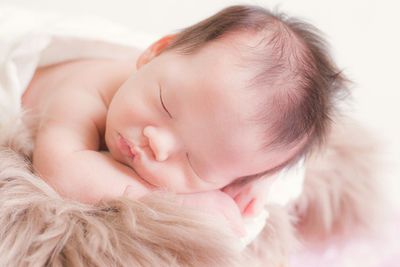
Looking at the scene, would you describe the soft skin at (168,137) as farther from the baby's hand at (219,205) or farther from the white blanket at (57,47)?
the white blanket at (57,47)

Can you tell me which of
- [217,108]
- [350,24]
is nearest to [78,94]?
[217,108]

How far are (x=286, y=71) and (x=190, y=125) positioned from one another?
0.46ft

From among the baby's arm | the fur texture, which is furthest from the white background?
the baby's arm

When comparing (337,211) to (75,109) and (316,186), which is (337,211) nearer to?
(316,186)

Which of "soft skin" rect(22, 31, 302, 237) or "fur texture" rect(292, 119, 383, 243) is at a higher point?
"soft skin" rect(22, 31, 302, 237)

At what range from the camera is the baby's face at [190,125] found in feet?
2.59

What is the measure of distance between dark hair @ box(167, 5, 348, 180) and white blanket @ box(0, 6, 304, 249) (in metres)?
0.12

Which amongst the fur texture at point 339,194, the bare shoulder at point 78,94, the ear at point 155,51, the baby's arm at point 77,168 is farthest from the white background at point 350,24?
the baby's arm at point 77,168

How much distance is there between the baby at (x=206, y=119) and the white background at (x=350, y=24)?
795 mm

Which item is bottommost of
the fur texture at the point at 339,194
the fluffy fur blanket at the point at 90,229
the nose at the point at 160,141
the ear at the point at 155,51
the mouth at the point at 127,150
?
the fur texture at the point at 339,194

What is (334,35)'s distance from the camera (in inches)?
69.2

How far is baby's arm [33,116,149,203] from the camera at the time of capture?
78 cm

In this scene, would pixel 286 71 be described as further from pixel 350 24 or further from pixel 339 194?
pixel 350 24

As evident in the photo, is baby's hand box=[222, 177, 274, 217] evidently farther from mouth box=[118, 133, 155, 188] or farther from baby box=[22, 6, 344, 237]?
mouth box=[118, 133, 155, 188]
